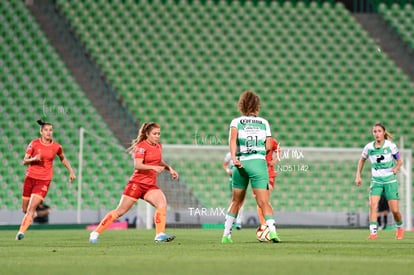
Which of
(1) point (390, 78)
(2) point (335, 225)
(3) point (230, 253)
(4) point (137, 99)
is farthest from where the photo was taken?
(1) point (390, 78)

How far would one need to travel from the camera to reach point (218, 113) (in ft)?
89.8

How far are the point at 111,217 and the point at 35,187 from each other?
2.72 m

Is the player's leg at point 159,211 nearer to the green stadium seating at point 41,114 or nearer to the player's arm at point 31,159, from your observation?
the player's arm at point 31,159

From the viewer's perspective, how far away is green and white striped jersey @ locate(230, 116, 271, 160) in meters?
11.8

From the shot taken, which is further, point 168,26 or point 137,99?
point 168,26

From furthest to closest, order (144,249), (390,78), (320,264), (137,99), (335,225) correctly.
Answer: (390,78) < (137,99) < (335,225) < (144,249) < (320,264)

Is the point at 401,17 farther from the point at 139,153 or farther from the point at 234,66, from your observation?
the point at 139,153

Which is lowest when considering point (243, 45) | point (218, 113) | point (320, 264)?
point (320, 264)

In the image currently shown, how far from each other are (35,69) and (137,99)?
11.2 feet

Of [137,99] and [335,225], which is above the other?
[137,99]

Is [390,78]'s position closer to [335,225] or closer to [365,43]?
[365,43]

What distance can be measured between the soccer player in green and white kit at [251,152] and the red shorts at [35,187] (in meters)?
4.17

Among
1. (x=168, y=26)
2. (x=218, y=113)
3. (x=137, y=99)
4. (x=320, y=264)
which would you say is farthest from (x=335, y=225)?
(x=320, y=264)

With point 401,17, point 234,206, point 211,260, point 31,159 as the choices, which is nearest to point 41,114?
point 31,159
